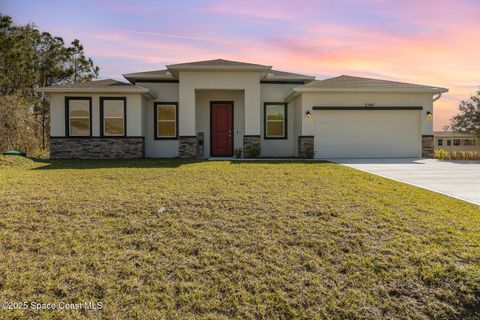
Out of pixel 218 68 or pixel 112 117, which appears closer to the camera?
pixel 218 68

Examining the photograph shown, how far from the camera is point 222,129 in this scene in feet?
47.1

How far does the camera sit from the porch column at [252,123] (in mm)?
12797

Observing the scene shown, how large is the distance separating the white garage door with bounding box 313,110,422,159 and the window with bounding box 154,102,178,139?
6.38 meters

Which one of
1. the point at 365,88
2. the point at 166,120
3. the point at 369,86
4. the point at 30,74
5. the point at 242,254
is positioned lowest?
the point at 242,254

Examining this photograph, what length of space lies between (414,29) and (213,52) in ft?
30.1

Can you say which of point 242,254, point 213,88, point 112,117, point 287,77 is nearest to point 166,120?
point 112,117

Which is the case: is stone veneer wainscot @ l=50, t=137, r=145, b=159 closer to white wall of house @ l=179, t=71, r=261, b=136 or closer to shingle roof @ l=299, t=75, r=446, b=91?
white wall of house @ l=179, t=71, r=261, b=136

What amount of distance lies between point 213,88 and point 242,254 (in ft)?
33.3

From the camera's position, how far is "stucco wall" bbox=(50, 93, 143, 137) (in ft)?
42.7

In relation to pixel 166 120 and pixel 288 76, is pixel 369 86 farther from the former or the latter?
pixel 166 120

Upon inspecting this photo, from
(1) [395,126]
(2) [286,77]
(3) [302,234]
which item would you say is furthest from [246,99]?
(3) [302,234]

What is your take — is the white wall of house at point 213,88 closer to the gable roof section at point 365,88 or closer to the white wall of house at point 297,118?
the gable roof section at point 365,88

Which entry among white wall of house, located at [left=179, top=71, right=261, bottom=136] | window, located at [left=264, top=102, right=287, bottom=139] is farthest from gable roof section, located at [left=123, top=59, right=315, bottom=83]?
window, located at [left=264, top=102, right=287, bottom=139]

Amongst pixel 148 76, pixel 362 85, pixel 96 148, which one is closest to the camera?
pixel 96 148
